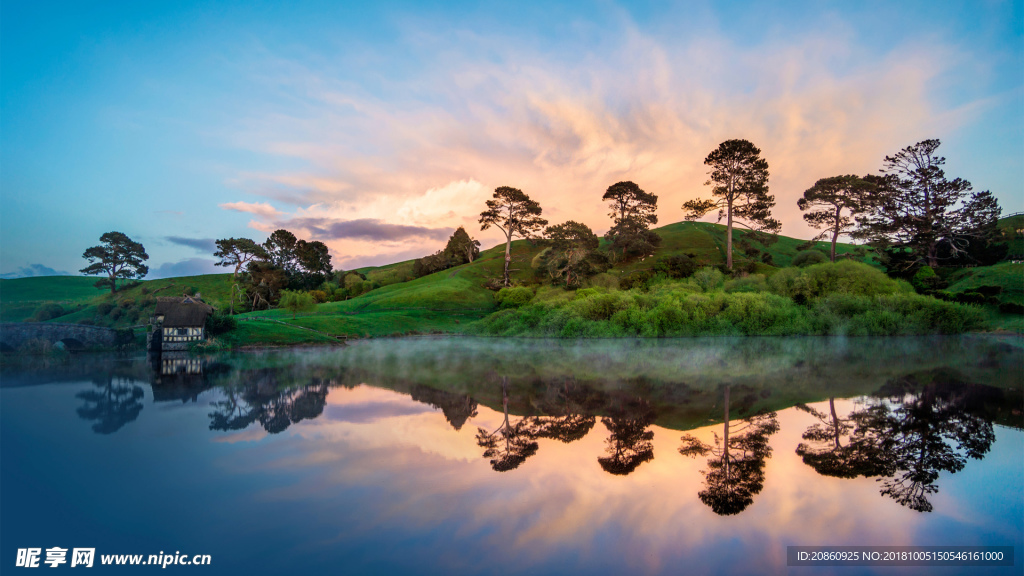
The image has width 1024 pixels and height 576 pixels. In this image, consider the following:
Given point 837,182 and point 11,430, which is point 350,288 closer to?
point 11,430

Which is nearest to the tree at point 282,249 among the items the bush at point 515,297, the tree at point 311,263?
the tree at point 311,263

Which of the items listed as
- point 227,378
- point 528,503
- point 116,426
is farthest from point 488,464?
point 227,378

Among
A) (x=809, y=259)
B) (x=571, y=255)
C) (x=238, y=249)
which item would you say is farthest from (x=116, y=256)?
(x=809, y=259)

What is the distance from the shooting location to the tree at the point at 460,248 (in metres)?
76.5

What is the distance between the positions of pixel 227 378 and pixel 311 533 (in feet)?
50.5

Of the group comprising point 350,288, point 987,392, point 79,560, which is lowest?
point 79,560

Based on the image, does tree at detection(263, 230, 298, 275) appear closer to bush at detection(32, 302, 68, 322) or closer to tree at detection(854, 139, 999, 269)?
bush at detection(32, 302, 68, 322)

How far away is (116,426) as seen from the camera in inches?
413

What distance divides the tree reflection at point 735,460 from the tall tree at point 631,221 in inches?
2060

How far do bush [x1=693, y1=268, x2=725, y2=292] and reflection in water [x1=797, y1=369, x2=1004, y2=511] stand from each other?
93.8 ft

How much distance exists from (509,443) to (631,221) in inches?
2236

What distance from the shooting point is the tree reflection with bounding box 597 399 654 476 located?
785 centimetres

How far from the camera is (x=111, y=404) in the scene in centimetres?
1277

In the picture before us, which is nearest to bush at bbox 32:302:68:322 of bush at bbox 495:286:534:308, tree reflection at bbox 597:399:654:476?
bush at bbox 495:286:534:308
